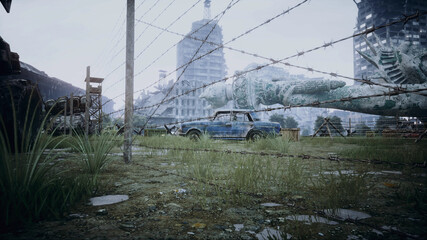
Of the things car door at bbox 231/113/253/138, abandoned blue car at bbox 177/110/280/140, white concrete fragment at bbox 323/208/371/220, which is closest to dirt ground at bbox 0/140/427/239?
white concrete fragment at bbox 323/208/371/220

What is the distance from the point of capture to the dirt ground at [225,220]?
3.71ft

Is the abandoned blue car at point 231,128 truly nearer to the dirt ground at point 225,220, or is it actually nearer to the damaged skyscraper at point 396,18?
the dirt ground at point 225,220

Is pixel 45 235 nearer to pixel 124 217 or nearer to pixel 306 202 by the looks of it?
pixel 124 217

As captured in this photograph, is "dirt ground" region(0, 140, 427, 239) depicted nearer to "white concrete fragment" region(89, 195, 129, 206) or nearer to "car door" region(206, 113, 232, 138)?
"white concrete fragment" region(89, 195, 129, 206)

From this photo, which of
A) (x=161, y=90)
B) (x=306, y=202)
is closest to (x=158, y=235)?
(x=306, y=202)

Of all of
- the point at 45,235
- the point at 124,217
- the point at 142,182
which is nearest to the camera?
the point at 45,235

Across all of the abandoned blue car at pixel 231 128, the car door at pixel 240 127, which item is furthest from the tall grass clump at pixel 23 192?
the car door at pixel 240 127

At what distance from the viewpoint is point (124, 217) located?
1.38 metres

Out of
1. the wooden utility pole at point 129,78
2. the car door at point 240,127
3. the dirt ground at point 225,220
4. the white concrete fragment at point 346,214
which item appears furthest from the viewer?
the car door at point 240,127

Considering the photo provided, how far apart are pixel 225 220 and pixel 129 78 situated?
3.04 meters

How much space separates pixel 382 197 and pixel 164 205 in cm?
176

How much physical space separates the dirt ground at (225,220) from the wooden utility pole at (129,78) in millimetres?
1677

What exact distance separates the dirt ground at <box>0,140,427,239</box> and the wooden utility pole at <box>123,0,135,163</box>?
1677mm

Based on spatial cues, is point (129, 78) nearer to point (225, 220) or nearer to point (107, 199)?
point (107, 199)
